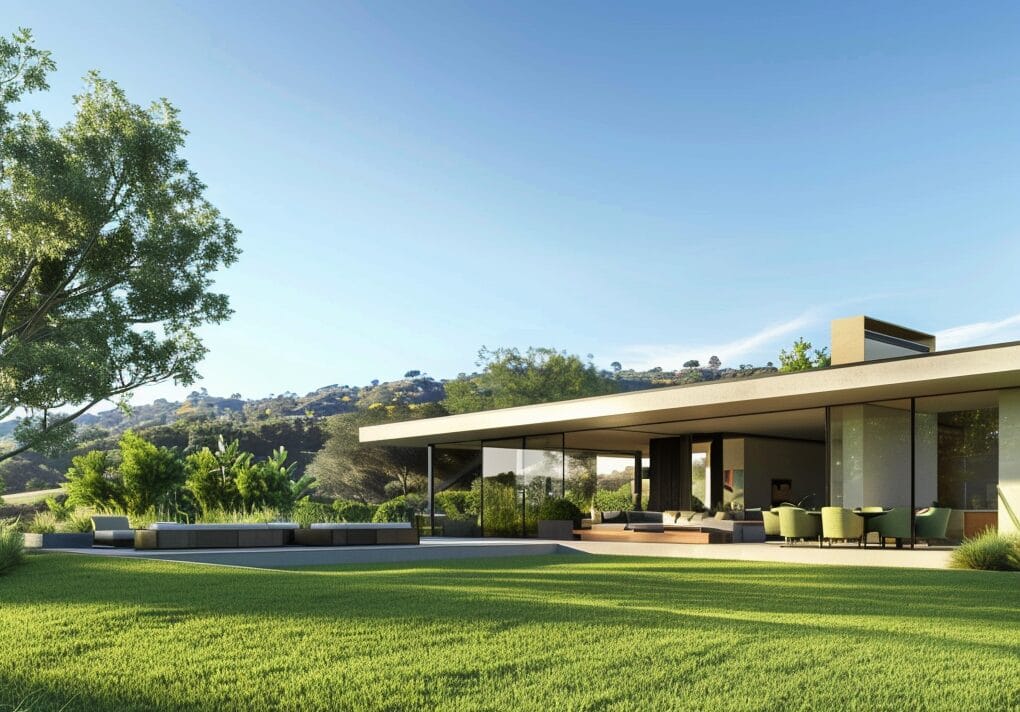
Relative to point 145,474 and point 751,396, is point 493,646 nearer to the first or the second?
point 751,396

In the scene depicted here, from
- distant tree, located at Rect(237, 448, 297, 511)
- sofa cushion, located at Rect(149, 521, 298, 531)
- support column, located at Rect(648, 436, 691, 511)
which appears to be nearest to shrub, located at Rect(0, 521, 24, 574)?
sofa cushion, located at Rect(149, 521, 298, 531)

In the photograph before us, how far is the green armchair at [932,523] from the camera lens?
48.0 feet

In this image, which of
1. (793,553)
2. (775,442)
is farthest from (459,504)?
(793,553)

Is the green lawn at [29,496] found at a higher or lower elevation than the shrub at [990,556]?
lower

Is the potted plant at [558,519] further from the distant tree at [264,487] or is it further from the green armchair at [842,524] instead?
the distant tree at [264,487]

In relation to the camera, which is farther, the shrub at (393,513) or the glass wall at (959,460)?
the shrub at (393,513)

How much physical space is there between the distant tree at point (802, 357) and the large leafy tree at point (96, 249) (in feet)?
85.8

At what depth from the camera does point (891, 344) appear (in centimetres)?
1939

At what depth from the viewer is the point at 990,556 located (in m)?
12.1

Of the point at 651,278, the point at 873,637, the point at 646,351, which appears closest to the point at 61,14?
the point at 873,637

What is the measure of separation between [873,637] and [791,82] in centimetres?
2592

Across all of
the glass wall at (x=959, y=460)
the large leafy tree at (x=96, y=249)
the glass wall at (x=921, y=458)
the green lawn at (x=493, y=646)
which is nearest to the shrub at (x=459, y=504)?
the large leafy tree at (x=96, y=249)

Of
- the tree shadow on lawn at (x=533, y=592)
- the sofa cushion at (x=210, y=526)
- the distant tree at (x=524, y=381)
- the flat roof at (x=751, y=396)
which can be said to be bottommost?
the sofa cushion at (x=210, y=526)

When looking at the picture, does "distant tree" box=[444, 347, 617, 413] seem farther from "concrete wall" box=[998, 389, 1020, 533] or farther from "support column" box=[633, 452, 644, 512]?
"concrete wall" box=[998, 389, 1020, 533]
